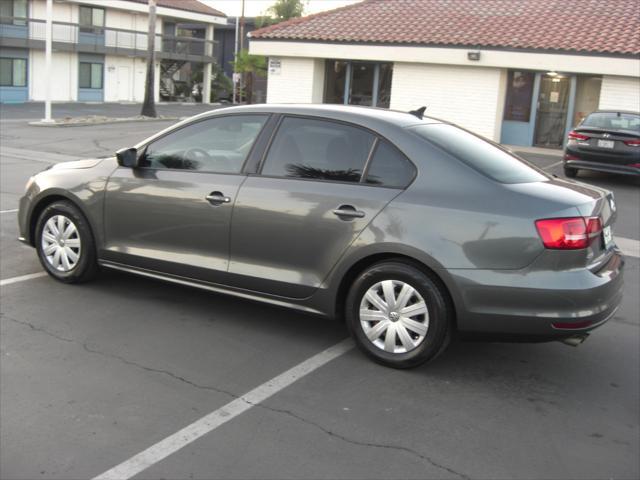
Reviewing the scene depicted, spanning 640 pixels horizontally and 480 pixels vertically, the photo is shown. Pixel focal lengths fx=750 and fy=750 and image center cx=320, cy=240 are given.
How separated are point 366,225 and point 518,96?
20785mm

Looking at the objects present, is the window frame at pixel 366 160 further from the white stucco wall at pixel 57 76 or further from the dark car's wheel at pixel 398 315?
the white stucco wall at pixel 57 76

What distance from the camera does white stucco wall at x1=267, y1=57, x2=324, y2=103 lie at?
26062 millimetres

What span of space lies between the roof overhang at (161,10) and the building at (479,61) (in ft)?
65.3

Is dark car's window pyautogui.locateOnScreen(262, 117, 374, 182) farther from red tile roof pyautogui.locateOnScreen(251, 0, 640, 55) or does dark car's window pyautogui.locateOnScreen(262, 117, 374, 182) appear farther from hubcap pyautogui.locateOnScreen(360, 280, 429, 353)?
red tile roof pyautogui.locateOnScreen(251, 0, 640, 55)

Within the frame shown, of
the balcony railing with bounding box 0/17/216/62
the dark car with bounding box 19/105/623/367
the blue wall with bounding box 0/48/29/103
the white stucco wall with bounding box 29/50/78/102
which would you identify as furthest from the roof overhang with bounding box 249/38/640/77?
the white stucco wall with bounding box 29/50/78/102

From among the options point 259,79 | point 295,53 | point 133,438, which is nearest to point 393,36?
point 295,53

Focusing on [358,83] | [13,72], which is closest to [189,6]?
[13,72]

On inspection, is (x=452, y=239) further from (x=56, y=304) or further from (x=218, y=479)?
(x=56, y=304)

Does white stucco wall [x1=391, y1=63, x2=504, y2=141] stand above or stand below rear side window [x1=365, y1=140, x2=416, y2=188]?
above

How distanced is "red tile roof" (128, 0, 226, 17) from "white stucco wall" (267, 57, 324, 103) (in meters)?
21.9

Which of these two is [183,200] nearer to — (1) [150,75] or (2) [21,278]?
(2) [21,278]

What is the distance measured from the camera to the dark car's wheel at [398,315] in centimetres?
466

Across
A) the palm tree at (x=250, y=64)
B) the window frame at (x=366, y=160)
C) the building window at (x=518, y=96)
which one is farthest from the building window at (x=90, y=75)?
the window frame at (x=366, y=160)

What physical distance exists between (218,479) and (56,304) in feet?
9.62
